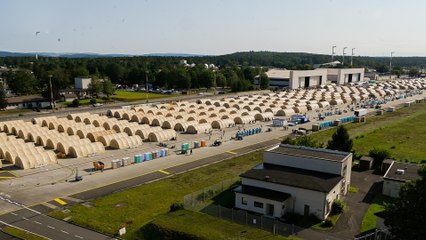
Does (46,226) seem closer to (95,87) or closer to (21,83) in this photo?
(95,87)

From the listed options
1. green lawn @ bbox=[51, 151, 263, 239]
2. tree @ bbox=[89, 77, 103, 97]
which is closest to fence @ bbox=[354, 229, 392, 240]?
green lawn @ bbox=[51, 151, 263, 239]

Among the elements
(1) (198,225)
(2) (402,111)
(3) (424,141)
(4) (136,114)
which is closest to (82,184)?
(1) (198,225)

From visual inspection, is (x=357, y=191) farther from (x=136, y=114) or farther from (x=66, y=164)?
(x=136, y=114)

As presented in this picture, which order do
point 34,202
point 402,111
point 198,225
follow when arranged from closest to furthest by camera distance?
point 198,225, point 34,202, point 402,111

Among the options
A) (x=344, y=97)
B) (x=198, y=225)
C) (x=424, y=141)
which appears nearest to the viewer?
(x=198, y=225)

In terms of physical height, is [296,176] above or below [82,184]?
above

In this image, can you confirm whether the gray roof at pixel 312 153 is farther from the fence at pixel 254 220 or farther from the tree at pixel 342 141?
the fence at pixel 254 220

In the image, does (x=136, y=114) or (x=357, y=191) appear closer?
(x=357, y=191)
